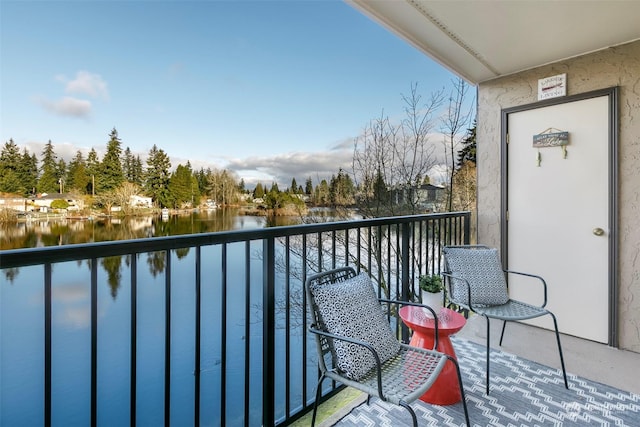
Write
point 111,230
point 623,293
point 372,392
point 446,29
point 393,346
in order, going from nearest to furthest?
point 372,392 < point 393,346 < point 446,29 < point 623,293 < point 111,230

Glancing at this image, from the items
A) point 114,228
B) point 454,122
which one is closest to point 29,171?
point 114,228

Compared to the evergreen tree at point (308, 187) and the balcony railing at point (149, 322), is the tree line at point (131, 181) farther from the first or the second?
the balcony railing at point (149, 322)

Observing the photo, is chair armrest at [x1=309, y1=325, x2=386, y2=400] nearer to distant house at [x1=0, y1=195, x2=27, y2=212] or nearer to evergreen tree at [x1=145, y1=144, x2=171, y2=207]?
distant house at [x1=0, y1=195, x2=27, y2=212]

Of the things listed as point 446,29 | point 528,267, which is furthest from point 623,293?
point 446,29

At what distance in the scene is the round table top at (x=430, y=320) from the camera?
179cm

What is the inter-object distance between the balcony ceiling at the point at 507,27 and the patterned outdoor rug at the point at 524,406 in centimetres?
245

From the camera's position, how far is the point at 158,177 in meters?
5.54

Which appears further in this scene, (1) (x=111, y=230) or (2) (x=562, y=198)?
(1) (x=111, y=230)

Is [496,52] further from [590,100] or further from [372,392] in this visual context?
[372,392]

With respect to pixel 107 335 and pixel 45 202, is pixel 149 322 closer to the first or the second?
pixel 107 335

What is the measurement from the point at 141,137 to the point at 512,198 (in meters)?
7.51

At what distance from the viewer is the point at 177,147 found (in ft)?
25.8

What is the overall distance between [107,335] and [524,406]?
251cm

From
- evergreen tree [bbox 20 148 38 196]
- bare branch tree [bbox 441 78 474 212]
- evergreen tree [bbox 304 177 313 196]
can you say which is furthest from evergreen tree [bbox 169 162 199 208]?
bare branch tree [bbox 441 78 474 212]
